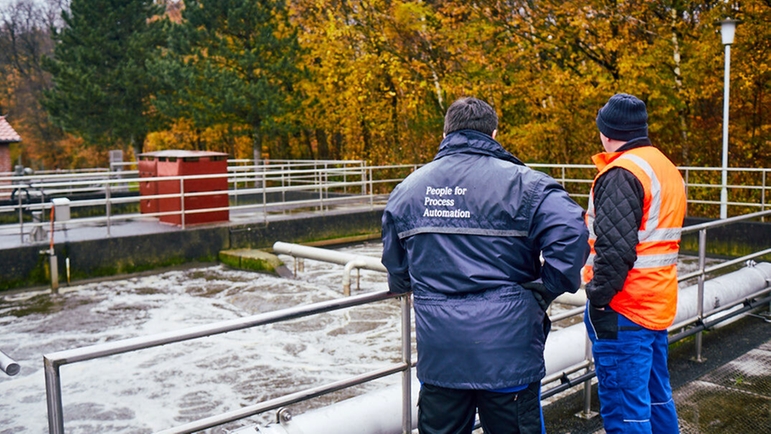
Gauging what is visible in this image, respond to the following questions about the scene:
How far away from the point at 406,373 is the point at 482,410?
963 millimetres

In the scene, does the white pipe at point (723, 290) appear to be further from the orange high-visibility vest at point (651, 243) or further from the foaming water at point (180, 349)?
the foaming water at point (180, 349)

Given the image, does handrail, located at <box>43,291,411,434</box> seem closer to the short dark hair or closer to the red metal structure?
the short dark hair

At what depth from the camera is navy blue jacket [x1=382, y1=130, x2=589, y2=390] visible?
2801 mm

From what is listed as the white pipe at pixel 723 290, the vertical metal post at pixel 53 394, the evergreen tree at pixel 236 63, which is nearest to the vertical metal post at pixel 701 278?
the white pipe at pixel 723 290

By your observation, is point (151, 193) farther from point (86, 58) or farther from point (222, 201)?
point (86, 58)

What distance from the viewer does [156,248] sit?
14.3 m

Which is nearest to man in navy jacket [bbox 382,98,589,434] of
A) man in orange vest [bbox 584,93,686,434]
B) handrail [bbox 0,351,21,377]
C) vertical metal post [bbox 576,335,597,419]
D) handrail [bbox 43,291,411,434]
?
handrail [bbox 43,291,411,434]

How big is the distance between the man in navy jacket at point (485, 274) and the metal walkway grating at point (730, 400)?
2.31 meters

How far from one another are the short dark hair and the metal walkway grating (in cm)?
A: 266

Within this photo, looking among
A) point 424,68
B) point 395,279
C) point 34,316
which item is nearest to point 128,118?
point 424,68

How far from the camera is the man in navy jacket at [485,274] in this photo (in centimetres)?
280

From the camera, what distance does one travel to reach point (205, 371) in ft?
27.5

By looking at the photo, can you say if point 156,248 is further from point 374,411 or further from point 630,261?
point 630,261

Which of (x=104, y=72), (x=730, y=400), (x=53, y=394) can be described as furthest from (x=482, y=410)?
(x=104, y=72)
